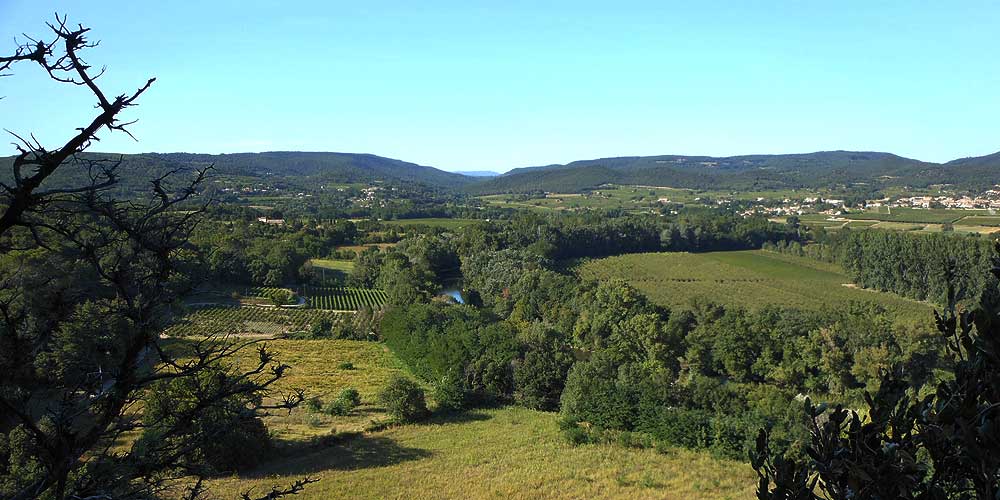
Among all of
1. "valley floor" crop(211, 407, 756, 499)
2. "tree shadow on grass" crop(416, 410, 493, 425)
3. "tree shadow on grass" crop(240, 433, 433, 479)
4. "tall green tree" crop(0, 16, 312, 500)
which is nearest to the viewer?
"tall green tree" crop(0, 16, 312, 500)

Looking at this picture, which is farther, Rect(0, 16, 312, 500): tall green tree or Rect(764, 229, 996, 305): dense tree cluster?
Rect(764, 229, 996, 305): dense tree cluster

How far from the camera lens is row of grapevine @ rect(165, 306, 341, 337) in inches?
1752

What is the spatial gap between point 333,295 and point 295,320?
38.2 ft

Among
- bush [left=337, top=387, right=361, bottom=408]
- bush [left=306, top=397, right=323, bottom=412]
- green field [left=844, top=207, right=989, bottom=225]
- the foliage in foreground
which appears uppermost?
the foliage in foreground

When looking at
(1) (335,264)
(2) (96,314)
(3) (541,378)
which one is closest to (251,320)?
(1) (335,264)

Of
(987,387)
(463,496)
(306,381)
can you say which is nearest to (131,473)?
(987,387)

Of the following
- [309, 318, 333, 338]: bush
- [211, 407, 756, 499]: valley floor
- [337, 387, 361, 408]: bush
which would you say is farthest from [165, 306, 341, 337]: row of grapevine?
[211, 407, 756, 499]: valley floor

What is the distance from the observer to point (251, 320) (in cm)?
4875

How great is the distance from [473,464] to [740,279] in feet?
177

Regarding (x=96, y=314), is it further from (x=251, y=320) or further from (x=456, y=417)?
(x=251, y=320)

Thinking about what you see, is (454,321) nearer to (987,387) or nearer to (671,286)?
(671,286)

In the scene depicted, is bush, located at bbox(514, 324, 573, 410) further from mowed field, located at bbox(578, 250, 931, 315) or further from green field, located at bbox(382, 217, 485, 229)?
green field, located at bbox(382, 217, 485, 229)

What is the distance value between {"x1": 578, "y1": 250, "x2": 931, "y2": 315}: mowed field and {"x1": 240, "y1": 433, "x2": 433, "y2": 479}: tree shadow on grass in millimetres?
30899

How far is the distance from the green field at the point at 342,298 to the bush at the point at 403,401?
27.8 meters
